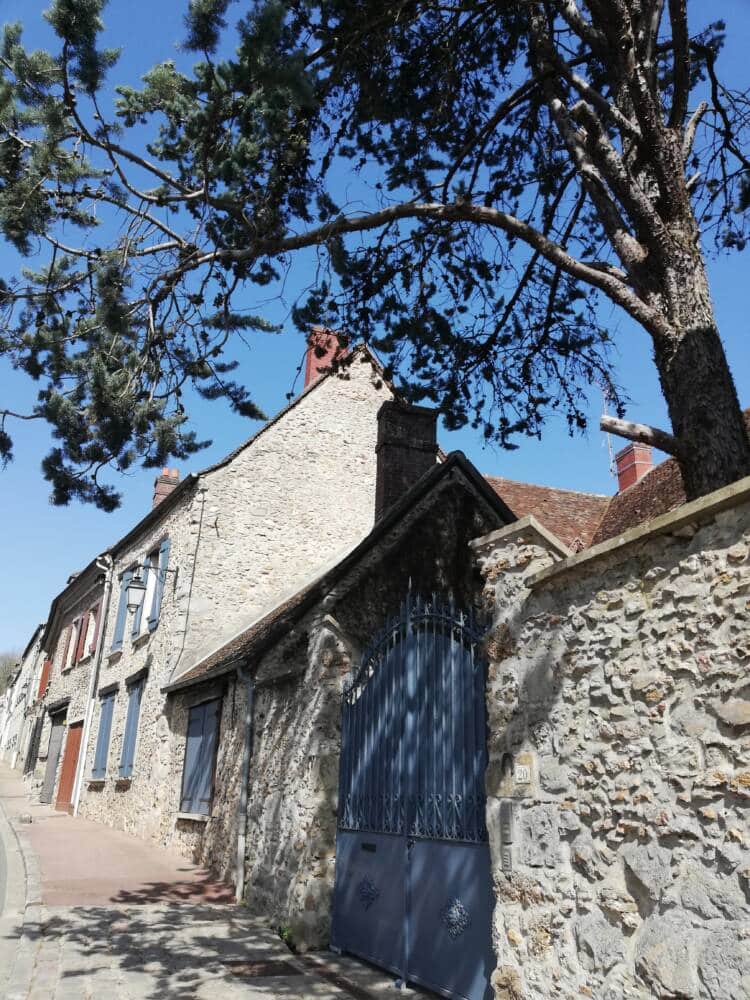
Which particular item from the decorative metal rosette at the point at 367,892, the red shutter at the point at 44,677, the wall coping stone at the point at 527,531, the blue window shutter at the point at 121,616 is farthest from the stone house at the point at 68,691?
the wall coping stone at the point at 527,531

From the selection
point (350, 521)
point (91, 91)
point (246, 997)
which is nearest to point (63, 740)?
point (350, 521)

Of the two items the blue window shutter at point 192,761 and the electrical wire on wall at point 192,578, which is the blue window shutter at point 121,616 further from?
the blue window shutter at point 192,761

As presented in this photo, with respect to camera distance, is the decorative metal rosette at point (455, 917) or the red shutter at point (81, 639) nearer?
the decorative metal rosette at point (455, 917)

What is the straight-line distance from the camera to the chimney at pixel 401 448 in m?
9.98

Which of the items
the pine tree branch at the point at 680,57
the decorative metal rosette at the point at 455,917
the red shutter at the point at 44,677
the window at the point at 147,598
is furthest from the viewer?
Answer: the red shutter at the point at 44,677

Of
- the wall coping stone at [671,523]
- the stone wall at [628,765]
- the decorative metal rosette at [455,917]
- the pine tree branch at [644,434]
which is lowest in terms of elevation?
the decorative metal rosette at [455,917]

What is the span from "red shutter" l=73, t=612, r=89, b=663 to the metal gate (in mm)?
15617

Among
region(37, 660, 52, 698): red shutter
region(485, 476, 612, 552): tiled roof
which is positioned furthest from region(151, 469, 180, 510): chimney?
region(37, 660, 52, 698): red shutter

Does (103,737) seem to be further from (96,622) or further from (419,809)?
(419,809)

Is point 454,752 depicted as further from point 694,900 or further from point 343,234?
point 343,234

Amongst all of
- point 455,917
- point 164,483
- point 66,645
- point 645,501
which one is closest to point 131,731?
point 164,483

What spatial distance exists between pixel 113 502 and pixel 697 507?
538 cm

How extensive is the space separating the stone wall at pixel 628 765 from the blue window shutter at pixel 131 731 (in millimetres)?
11720

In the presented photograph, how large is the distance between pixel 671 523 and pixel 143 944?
5717 millimetres
